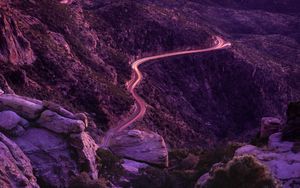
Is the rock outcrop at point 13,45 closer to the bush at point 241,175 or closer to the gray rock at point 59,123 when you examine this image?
the gray rock at point 59,123

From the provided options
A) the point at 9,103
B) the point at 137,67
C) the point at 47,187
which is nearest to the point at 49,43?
the point at 137,67

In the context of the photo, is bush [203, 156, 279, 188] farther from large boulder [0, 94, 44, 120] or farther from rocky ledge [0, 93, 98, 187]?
large boulder [0, 94, 44, 120]

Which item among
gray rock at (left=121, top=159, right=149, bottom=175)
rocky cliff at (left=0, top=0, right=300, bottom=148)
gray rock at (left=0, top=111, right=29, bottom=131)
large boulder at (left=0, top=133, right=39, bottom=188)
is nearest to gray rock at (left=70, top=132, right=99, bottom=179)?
gray rock at (left=0, top=111, right=29, bottom=131)

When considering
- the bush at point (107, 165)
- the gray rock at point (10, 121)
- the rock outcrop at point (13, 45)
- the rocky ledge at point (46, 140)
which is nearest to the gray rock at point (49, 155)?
the rocky ledge at point (46, 140)

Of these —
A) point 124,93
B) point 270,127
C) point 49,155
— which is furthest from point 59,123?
point 124,93

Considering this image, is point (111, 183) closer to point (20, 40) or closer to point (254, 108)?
point (20, 40)

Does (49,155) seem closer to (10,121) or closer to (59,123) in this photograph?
(59,123)
